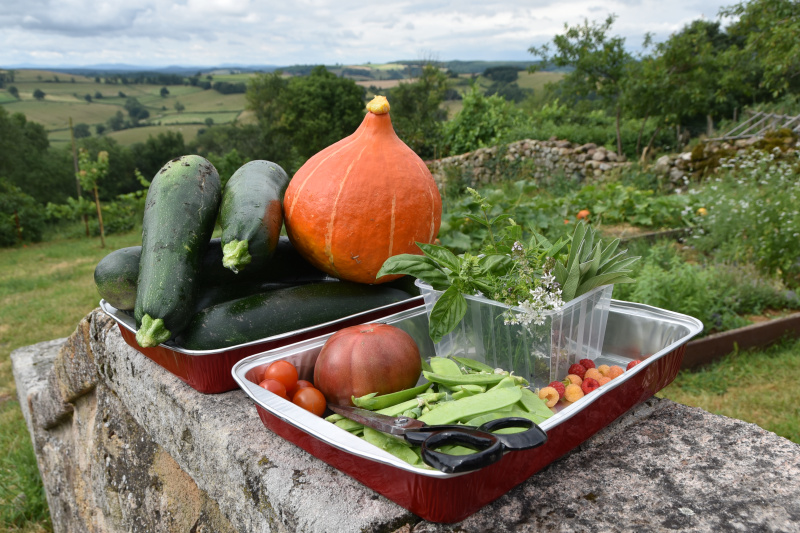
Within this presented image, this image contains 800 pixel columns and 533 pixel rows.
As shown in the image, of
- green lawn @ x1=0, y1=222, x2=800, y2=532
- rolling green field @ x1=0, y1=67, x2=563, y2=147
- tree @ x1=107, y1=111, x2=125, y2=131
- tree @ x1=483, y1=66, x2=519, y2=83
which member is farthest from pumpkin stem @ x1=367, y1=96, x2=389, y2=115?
tree @ x1=107, y1=111, x2=125, y2=131

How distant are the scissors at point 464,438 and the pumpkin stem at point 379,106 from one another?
3.21 ft

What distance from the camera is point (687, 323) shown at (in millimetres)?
1327

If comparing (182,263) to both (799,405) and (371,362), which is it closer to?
(371,362)

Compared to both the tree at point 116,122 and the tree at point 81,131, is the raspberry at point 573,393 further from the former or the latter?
the tree at point 116,122

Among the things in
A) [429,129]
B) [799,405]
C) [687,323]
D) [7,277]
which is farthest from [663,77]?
[7,277]

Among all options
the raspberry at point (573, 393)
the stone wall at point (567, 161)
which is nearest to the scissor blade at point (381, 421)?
the raspberry at point (573, 393)

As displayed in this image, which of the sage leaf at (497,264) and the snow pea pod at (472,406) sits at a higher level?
the sage leaf at (497,264)

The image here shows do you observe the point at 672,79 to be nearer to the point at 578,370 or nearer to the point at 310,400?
the point at 578,370

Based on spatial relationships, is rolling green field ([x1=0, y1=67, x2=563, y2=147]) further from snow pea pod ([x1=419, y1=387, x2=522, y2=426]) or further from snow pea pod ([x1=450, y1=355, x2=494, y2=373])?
snow pea pod ([x1=419, y1=387, x2=522, y2=426])

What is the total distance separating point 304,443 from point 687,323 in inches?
39.0

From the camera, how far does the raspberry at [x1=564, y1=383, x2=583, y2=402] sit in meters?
1.15

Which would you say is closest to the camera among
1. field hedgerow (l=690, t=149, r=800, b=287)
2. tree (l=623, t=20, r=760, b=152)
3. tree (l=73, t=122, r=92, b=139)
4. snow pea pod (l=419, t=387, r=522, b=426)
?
snow pea pod (l=419, t=387, r=522, b=426)

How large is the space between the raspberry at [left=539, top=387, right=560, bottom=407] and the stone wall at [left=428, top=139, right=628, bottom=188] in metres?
10.4

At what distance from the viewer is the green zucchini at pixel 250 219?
1388 mm
